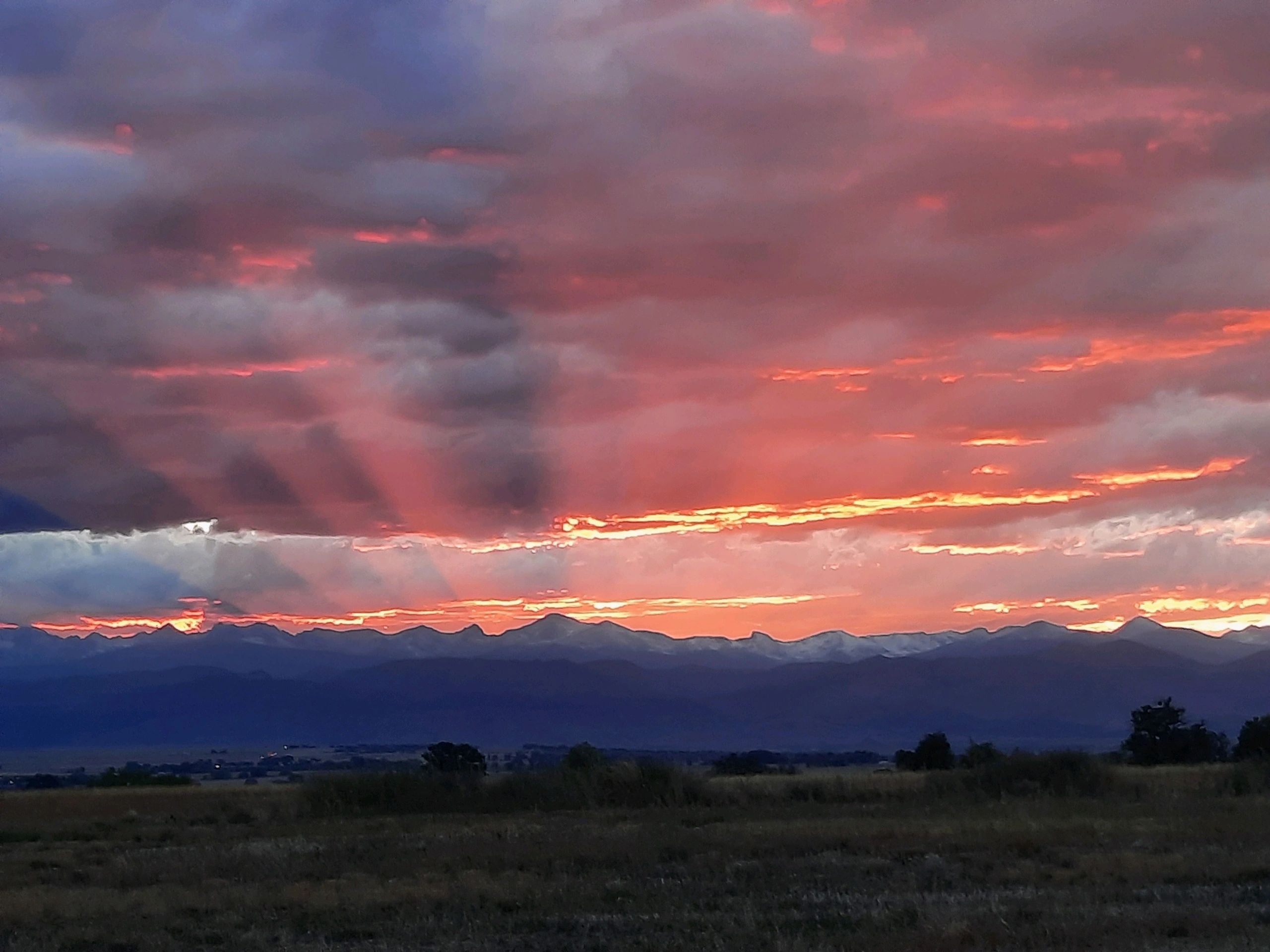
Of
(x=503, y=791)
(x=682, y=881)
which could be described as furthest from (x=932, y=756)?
(x=682, y=881)

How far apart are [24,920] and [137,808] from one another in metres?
32.1

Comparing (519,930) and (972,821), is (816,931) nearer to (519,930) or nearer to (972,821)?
(519,930)

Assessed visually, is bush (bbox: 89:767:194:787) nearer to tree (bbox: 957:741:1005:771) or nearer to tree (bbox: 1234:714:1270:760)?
tree (bbox: 957:741:1005:771)

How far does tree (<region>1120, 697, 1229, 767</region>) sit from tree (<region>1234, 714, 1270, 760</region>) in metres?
7.71

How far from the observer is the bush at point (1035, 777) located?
44.4 m

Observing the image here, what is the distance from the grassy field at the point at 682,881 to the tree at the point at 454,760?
29.9 feet

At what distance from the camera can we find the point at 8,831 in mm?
41844

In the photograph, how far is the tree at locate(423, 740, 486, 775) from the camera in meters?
50.8

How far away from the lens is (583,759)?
5316 cm

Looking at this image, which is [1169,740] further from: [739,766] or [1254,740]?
[739,766]

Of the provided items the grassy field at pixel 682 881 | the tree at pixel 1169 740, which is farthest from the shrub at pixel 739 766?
the grassy field at pixel 682 881

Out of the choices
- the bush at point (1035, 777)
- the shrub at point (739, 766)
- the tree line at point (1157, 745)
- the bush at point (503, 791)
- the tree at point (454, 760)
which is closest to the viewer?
the bush at point (1035, 777)

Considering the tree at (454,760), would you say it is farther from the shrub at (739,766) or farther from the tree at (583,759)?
the shrub at (739,766)

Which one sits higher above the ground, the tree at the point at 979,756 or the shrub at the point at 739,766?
the tree at the point at 979,756
